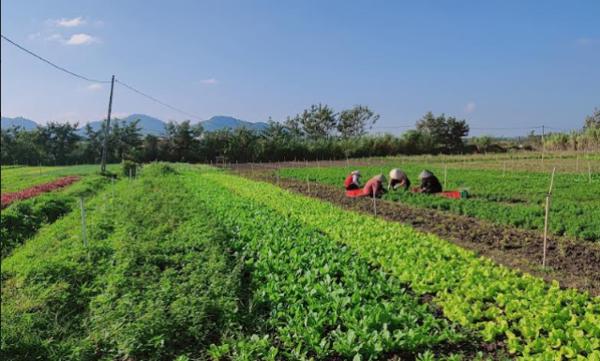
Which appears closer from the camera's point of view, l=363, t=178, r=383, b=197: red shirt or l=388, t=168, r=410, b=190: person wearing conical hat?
l=363, t=178, r=383, b=197: red shirt

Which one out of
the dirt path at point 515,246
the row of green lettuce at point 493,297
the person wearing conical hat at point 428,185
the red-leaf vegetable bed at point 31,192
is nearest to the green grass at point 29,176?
the red-leaf vegetable bed at point 31,192

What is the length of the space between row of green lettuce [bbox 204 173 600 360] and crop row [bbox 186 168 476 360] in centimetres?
29

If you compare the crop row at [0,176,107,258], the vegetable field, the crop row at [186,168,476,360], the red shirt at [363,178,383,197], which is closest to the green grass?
the crop row at [0,176,107,258]

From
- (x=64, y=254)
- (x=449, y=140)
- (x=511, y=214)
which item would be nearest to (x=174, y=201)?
(x=64, y=254)

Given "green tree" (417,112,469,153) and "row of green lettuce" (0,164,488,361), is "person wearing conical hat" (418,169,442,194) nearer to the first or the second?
"row of green lettuce" (0,164,488,361)

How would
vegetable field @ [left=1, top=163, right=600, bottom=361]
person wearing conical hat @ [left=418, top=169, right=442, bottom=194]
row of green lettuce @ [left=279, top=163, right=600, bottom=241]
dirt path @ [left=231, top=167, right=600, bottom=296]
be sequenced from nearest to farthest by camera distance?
vegetable field @ [left=1, top=163, right=600, bottom=361] < dirt path @ [left=231, top=167, right=600, bottom=296] < row of green lettuce @ [left=279, top=163, right=600, bottom=241] < person wearing conical hat @ [left=418, top=169, right=442, bottom=194]

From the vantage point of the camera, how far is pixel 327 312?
4.97 metres

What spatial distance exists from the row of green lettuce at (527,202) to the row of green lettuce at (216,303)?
5.73 meters

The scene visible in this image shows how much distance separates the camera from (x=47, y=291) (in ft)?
22.5

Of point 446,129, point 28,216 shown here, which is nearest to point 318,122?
point 446,129

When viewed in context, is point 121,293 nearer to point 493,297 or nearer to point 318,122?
point 493,297

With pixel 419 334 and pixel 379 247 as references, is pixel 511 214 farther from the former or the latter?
pixel 419 334

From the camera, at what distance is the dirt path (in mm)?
7165

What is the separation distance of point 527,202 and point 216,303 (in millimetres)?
12946
